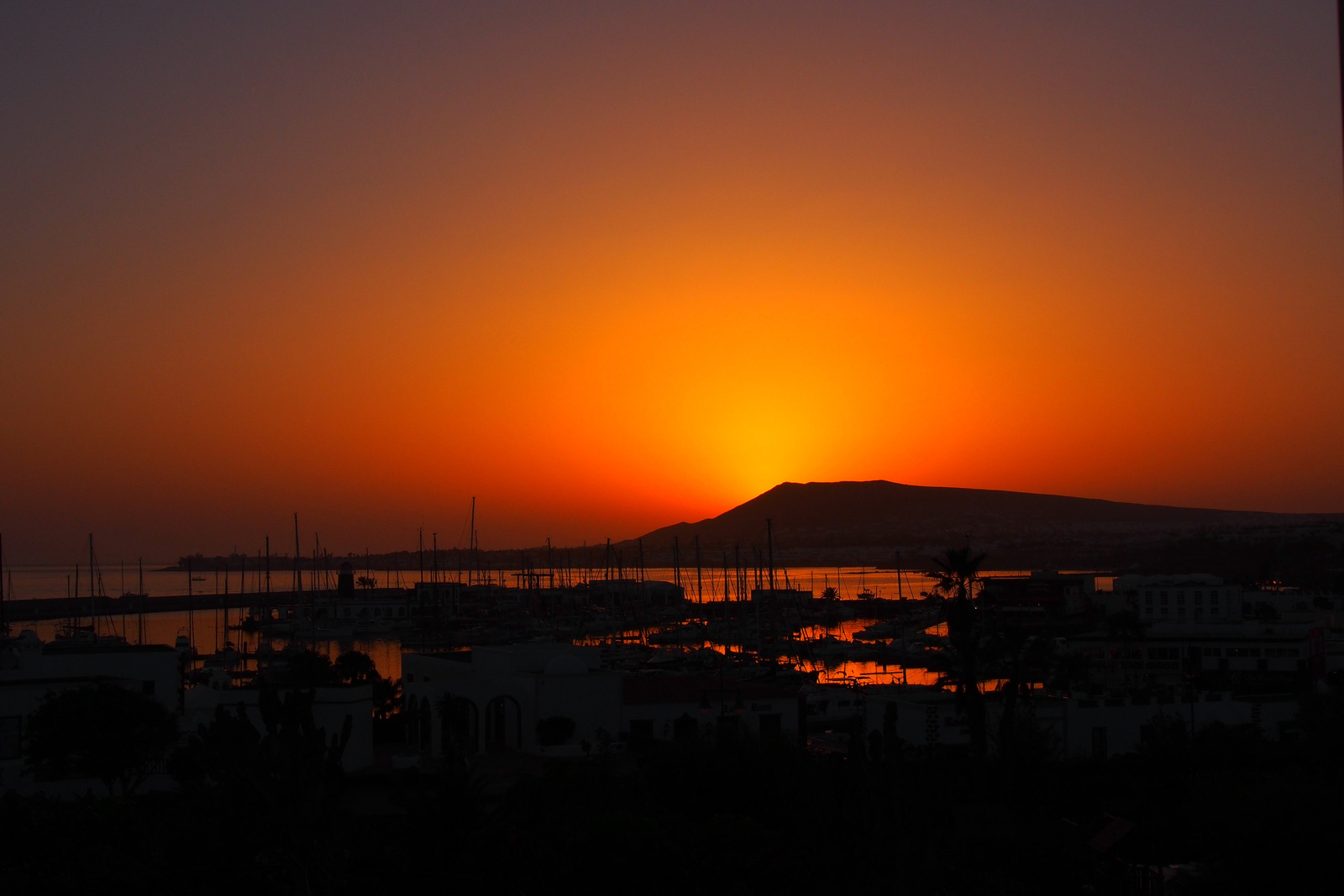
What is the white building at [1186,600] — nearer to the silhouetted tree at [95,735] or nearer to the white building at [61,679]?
the white building at [61,679]

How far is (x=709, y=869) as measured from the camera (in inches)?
527

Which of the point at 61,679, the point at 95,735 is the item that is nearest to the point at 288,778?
the point at 95,735

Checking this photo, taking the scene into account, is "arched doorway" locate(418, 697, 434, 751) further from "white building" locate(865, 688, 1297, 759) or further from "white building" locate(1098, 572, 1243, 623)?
"white building" locate(1098, 572, 1243, 623)

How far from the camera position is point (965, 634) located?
71.6 ft

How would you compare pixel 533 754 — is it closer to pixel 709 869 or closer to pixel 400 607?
pixel 709 869

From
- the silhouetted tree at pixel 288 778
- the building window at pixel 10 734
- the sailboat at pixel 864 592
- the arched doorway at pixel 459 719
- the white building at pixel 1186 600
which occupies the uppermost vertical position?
the silhouetted tree at pixel 288 778

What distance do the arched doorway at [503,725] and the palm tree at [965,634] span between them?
913 cm

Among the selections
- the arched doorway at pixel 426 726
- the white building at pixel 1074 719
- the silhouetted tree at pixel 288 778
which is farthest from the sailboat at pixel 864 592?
the silhouetted tree at pixel 288 778

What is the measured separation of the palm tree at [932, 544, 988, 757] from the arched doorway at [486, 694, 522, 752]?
913 centimetres

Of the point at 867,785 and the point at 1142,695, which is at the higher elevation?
the point at 867,785

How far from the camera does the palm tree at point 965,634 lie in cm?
2183

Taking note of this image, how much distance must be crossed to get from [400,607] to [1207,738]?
79076 millimetres

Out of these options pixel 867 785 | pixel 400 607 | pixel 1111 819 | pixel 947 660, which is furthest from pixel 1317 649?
pixel 400 607

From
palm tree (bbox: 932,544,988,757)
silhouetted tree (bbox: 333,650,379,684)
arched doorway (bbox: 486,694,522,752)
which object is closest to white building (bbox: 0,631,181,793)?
arched doorway (bbox: 486,694,522,752)
